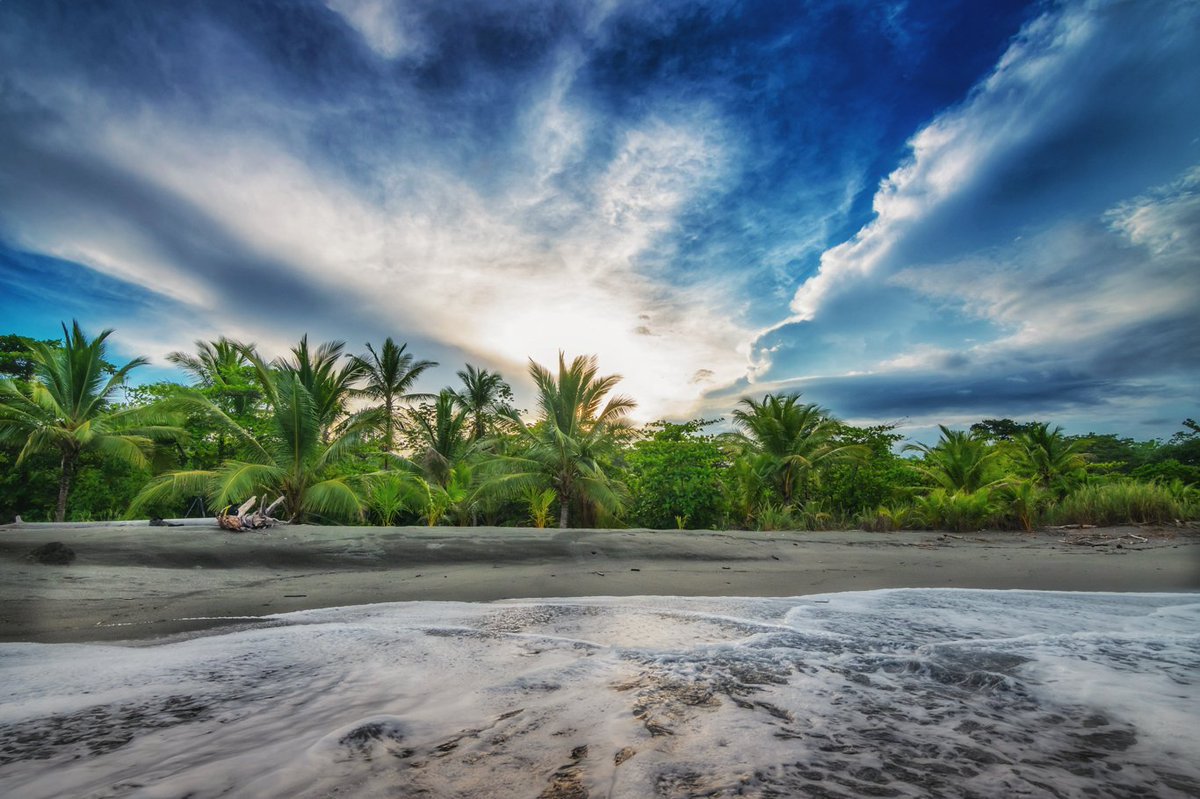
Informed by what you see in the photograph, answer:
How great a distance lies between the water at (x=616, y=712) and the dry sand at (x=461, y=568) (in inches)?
52.2

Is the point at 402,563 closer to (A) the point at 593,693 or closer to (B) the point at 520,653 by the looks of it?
(B) the point at 520,653

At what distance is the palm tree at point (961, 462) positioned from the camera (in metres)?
12.2

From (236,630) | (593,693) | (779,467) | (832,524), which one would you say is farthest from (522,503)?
(593,693)

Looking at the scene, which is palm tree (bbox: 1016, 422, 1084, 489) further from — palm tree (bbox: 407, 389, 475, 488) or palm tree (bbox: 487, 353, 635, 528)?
palm tree (bbox: 407, 389, 475, 488)

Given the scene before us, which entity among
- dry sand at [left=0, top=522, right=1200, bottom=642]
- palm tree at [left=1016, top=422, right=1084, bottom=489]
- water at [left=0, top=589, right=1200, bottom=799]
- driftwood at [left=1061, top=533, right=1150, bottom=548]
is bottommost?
dry sand at [left=0, top=522, right=1200, bottom=642]

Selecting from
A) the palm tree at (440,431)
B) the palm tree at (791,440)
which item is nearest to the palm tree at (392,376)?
the palm tree at (440,431)

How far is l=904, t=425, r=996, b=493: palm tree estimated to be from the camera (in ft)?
40.0

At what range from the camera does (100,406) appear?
14516 mm

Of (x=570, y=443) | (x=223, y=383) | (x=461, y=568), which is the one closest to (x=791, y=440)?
(x=570, y=443)

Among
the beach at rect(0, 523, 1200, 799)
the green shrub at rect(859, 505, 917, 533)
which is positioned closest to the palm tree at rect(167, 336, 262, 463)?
the beach at rect(0, 523, 1200, 799)

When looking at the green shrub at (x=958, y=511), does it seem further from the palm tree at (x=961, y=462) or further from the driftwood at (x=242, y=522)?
the driftwood at (x=242, y=522)

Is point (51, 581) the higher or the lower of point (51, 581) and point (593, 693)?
the lower

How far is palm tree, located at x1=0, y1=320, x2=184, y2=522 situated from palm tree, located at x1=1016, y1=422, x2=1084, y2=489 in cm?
2352

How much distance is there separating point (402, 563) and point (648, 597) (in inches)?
138
